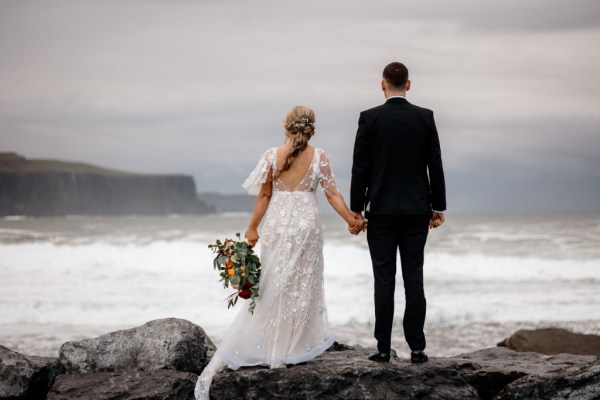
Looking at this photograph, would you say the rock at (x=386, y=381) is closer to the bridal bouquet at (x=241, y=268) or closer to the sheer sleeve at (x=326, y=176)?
the bridal bouquet at (x=241, y=268)

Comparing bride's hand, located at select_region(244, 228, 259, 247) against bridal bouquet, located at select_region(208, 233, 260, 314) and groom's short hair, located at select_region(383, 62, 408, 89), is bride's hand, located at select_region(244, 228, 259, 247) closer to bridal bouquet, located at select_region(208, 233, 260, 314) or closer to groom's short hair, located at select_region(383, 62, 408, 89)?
bridal bouquet, located at select_region(208, 233, 260, 314)

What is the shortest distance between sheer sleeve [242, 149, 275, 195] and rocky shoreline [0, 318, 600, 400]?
63.5 inches

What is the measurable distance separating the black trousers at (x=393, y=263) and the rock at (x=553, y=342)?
18.7 ft

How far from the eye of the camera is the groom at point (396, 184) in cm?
609

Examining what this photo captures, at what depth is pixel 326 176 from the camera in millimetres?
6375

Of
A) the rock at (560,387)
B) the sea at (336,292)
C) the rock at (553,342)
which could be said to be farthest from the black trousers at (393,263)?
the sea at (336,292)

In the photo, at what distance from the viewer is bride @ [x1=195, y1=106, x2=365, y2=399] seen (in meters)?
6.36

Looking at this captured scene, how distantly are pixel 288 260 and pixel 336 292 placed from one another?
13439mm

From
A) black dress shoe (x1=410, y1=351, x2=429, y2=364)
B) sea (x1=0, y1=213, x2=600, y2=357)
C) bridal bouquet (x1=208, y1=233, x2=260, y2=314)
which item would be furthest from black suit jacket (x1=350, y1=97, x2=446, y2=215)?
sea (x1=0, y1=213, x2=600, y2=357)

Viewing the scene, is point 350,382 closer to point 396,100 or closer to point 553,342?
point 396,100

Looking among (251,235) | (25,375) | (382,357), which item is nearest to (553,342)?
(382,357)

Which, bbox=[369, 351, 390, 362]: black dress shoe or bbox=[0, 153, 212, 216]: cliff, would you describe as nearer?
bbox=[369, 351, 390, 362]: black dress shoe

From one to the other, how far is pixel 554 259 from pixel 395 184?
85.3 ft

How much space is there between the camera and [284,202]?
6.40 m
